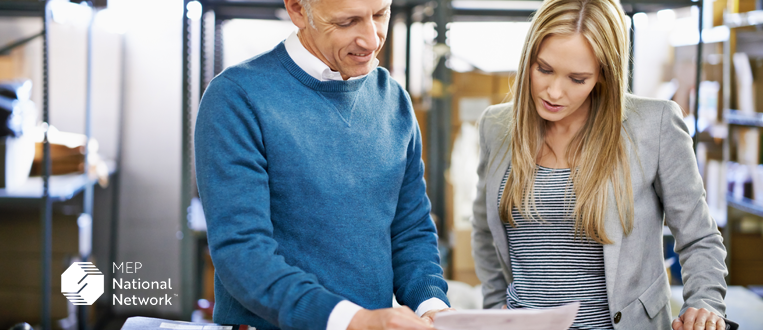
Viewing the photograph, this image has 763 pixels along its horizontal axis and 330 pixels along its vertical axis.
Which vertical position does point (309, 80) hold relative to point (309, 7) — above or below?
below

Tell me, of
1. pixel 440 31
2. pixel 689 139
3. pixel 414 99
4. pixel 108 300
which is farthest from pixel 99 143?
pixel 689 139

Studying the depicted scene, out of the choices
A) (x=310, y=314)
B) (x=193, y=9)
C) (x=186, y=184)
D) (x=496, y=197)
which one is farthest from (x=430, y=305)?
(x=193, y=9)

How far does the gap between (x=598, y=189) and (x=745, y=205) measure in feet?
8.08

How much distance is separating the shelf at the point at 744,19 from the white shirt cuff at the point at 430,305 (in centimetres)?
277

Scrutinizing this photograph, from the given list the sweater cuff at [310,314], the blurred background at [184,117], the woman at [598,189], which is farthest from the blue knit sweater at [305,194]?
the blurred background at [184,117]

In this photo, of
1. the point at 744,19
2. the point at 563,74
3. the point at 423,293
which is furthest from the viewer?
the point at 744,19

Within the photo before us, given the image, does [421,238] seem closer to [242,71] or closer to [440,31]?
[242,71]

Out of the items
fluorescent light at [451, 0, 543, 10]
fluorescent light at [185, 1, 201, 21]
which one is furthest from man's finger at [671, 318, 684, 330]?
fluorescent light at [185, 1, 201, 21]

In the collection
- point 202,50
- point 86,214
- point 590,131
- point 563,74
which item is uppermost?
point 202,50

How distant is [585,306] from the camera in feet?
3.77

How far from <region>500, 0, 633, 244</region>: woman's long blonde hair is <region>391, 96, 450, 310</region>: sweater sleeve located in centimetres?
23

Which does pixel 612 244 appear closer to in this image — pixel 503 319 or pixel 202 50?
pixel 503 319

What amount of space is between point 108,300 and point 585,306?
3275 mm

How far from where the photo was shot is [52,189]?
8.96ft
